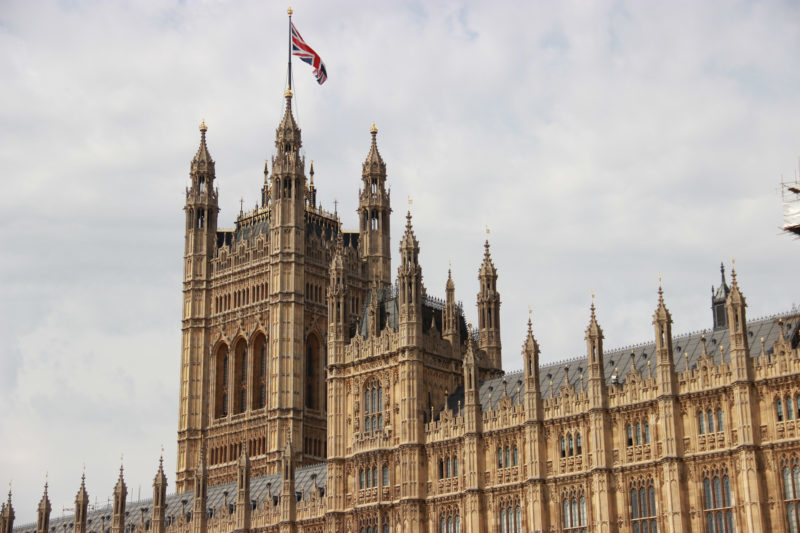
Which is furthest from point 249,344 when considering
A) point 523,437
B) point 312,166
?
point 523,437

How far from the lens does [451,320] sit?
373 feet

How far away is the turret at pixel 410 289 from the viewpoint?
108188 mm

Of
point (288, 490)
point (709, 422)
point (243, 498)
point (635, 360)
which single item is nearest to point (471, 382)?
point (635, 360)

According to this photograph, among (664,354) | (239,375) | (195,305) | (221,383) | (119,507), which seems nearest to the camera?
(664,354)

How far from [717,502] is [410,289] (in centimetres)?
3259

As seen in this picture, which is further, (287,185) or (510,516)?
(287,185)

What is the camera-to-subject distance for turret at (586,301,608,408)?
94.2m

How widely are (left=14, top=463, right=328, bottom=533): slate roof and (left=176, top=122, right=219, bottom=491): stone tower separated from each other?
1116 centimetres

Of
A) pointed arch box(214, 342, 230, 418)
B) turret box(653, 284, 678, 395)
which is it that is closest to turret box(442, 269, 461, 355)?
turret box(653, 284, 678, 395)

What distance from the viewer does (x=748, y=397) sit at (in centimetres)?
8631

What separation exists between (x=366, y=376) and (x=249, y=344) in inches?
1718

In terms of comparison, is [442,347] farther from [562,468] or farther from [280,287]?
[280,287]

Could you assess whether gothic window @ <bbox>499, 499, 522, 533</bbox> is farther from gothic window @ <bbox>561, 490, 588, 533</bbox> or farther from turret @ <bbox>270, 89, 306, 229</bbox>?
turret @ <bbox>270, 89, 306, 229</bbox>

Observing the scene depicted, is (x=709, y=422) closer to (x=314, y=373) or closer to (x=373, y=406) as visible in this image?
(x=373, y=406)
